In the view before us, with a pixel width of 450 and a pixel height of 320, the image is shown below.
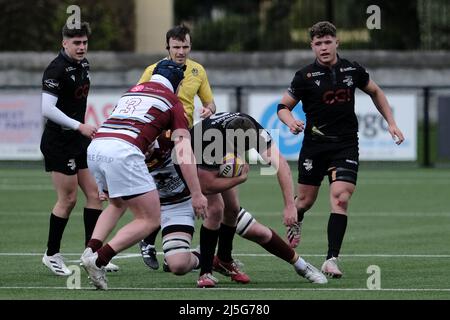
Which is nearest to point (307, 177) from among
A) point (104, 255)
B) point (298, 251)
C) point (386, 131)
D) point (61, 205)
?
point (298, 251)

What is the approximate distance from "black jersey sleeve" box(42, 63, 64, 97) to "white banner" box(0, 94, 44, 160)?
46.6 feet

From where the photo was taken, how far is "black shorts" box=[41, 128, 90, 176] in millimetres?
12359

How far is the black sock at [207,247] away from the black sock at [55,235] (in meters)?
1.75

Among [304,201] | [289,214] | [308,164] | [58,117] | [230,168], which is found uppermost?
[58,117]

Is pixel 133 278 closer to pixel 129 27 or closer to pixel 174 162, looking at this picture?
pixel 174 162

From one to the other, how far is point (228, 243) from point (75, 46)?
2370 millimetres

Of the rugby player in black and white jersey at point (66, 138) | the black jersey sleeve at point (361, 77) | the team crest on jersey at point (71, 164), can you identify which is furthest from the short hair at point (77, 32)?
the black jersey sleeve at point (361, 77)

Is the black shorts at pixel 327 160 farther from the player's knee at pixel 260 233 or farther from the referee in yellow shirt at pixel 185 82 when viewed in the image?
the player's knee at pixel 260 233

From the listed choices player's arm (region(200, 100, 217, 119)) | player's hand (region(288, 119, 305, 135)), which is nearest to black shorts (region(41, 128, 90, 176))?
player's arm (region(200, 100, 217, 119))

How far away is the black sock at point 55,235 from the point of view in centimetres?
1225

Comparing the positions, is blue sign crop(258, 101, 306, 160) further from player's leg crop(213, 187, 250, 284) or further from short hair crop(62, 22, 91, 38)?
player's leg crop(213, 187, 250, 284)

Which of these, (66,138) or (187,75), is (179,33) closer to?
(187,75)

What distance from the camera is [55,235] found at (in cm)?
1234
